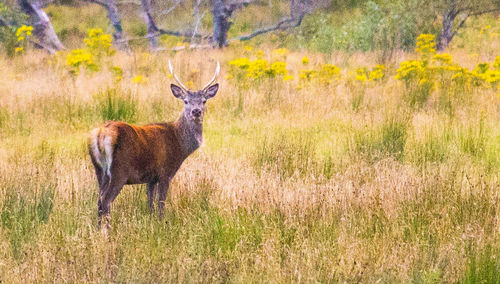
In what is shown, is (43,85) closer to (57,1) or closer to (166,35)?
(166,35)

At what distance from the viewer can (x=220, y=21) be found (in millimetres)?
16266

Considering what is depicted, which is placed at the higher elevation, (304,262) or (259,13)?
(259,13)

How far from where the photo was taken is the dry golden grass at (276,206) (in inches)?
155

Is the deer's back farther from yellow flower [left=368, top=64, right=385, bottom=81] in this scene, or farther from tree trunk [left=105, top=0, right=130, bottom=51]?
tree trunk [left=105, top=0, right=130, bottom=51]

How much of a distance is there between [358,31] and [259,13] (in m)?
2.84

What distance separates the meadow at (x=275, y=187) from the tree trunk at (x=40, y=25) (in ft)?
22.1

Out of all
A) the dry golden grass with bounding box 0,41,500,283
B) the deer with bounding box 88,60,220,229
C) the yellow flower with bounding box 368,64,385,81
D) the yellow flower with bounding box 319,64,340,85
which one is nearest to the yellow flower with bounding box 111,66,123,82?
the dry golden grass with bounding box 0,41,500,283

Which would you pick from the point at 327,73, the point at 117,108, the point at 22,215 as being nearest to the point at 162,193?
the point at 22,215

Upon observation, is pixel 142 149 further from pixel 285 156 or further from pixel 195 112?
pixel 285 156

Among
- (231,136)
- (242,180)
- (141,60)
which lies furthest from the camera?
(141,60)

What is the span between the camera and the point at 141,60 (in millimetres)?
12578

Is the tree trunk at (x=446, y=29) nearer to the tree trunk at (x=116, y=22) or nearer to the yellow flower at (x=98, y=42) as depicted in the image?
the tree trunk at (x=116, y=22)

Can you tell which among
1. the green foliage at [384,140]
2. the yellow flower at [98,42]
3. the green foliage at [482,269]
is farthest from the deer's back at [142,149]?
the yellow flower at [98,42]

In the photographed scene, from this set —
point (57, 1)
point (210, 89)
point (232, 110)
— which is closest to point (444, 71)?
point (232, 110)
